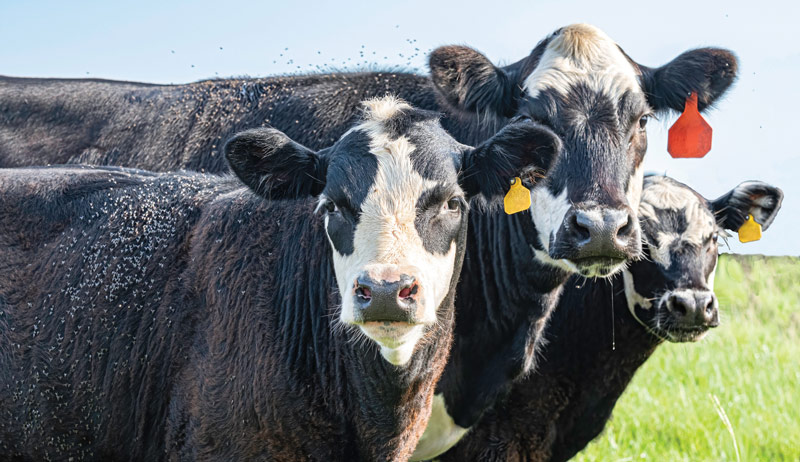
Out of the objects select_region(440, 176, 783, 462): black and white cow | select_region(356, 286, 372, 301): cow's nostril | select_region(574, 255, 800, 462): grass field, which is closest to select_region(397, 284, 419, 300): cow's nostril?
select_region(356, 286, 372, 301): cow's nostril

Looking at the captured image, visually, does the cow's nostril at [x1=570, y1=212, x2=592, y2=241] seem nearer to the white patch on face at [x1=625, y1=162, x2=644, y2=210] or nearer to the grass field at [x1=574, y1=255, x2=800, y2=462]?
the white patch on face at [x1=625, y1=162, x2=644, y2=210]

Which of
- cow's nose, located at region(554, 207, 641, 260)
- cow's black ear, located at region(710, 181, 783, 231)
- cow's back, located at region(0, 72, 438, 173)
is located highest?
cow's nose, located at region(554, 207, 641, 260)

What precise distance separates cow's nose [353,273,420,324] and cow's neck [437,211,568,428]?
2.30 meters

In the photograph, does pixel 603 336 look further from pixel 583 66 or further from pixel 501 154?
pixel 501 154

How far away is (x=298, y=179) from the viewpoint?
5281 mm

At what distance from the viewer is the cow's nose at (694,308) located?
21.5 feet

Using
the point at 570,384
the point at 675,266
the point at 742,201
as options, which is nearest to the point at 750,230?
the point at 742,201

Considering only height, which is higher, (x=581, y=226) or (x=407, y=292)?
(x=407, y=292)

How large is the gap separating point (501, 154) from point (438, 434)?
2.39 meters

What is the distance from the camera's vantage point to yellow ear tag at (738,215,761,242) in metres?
7.67

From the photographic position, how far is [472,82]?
6.61 m

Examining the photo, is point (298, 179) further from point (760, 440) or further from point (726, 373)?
point (726, 373)

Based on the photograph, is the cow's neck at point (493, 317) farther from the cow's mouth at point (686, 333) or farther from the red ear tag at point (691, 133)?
the red ear tag at point (691, 133)

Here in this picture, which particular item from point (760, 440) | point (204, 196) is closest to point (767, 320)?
point (760, 440)
